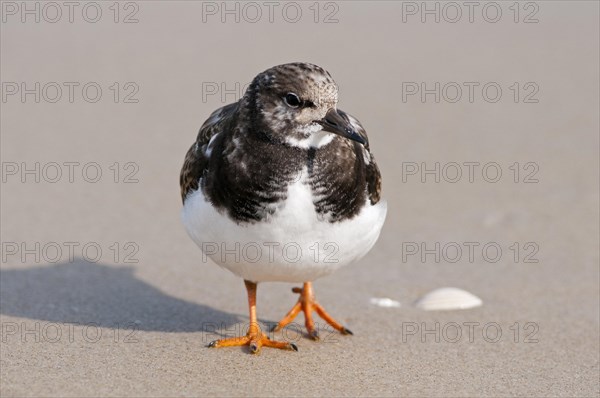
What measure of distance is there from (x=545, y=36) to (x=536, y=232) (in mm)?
6320

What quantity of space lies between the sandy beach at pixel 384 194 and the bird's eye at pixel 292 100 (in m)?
1.43

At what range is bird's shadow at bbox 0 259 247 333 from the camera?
573 centimetres

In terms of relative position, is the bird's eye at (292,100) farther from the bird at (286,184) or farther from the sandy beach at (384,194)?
the sandy beach at (384,194)

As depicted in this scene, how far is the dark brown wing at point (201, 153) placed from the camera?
512cm

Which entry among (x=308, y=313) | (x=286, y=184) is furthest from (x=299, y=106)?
(x=308, y=313)

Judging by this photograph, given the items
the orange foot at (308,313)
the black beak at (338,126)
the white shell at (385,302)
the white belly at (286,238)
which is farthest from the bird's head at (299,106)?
the white shell at (385,302)

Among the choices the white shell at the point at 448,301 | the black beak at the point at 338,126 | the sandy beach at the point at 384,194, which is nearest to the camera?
the black beak at the point at 338,126

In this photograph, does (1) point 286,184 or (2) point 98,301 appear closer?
(1) point 286,184

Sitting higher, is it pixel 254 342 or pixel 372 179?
pixel 372 179

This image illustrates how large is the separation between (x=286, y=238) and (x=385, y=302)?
1896 millimetres

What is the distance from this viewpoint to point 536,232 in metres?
7.63

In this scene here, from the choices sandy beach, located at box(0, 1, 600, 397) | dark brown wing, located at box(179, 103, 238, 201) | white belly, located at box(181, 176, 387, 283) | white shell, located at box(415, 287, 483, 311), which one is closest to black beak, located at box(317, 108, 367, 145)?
white belly, located at box(181, 176, 387, 283)

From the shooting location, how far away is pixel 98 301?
6188 mm

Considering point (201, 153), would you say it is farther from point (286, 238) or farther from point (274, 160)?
point (286, 238)
